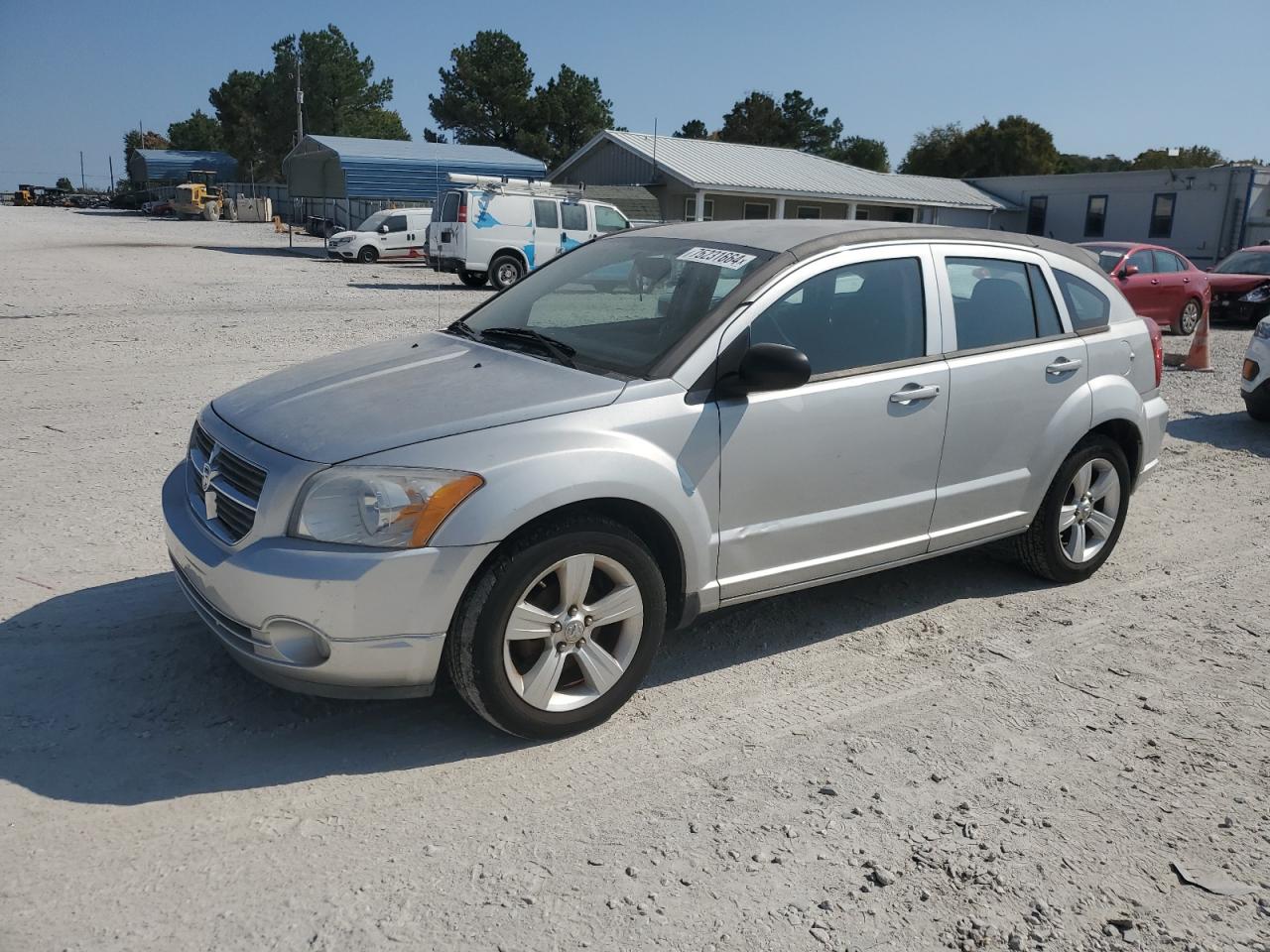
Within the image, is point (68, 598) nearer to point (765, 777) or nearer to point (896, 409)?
point (765, 777)

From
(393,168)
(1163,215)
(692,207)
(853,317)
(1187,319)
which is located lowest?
(1187,319)

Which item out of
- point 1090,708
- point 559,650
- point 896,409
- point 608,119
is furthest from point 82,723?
point 608,119

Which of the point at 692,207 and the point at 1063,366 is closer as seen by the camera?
the point at 1063,366

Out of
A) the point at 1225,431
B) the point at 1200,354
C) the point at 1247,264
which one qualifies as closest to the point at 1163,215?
the point at 1247,264

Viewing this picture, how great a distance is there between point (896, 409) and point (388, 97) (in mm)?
101441

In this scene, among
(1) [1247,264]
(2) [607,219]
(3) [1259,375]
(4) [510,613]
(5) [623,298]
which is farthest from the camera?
(2) [607,219]

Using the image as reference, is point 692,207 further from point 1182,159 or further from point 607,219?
point 1182,159

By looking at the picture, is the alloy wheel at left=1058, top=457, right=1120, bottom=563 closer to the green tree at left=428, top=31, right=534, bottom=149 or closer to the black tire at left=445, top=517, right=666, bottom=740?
the black tire at left=445, top=517, right=666, bottom=740

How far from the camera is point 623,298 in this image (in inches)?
183

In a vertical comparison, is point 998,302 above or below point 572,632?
above

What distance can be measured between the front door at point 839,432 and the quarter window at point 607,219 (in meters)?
20.1

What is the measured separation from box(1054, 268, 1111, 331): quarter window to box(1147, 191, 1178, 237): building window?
36.8m

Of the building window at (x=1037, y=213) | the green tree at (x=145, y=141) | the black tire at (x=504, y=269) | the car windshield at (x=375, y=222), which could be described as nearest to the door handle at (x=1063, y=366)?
the black tire at (x=504, y=269)

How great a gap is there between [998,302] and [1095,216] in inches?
1585
